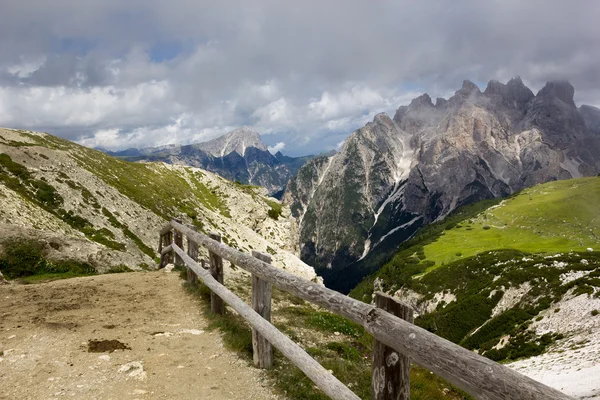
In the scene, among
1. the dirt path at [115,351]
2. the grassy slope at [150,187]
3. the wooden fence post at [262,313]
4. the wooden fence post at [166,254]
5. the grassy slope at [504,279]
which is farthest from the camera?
the grassy slope at [504,279]

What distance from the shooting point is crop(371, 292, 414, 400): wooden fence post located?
4.76m

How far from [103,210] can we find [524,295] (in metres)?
121

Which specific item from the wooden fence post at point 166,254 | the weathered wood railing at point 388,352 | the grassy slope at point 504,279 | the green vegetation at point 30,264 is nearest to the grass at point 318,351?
the weathered wood railing at point 388,352

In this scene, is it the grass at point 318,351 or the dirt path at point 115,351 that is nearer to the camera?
the dirt path at point 115,351

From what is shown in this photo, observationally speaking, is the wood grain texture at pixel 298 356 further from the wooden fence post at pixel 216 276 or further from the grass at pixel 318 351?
the wooden fence post at pixel 216 276

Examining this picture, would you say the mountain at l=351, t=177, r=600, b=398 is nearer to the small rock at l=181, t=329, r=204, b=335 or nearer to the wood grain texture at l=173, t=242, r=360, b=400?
the small rock at l=181, t=329, r=204, b=335

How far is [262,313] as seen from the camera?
27.6ft

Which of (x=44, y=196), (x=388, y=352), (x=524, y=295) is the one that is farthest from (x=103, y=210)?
(x=524, y=295)

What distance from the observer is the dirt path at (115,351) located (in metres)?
7.12

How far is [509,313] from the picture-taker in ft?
356

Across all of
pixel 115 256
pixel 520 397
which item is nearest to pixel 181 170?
pixel 115 256

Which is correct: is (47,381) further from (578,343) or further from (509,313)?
(509,313)

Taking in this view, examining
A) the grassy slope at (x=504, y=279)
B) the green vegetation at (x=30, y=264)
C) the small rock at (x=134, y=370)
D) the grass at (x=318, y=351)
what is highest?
the green vegetation at (x=30, y=264)

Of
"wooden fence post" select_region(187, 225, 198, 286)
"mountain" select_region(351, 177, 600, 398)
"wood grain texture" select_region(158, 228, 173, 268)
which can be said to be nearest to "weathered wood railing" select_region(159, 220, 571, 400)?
"wooden fence post" select_region(187, 225, 198, 286)
